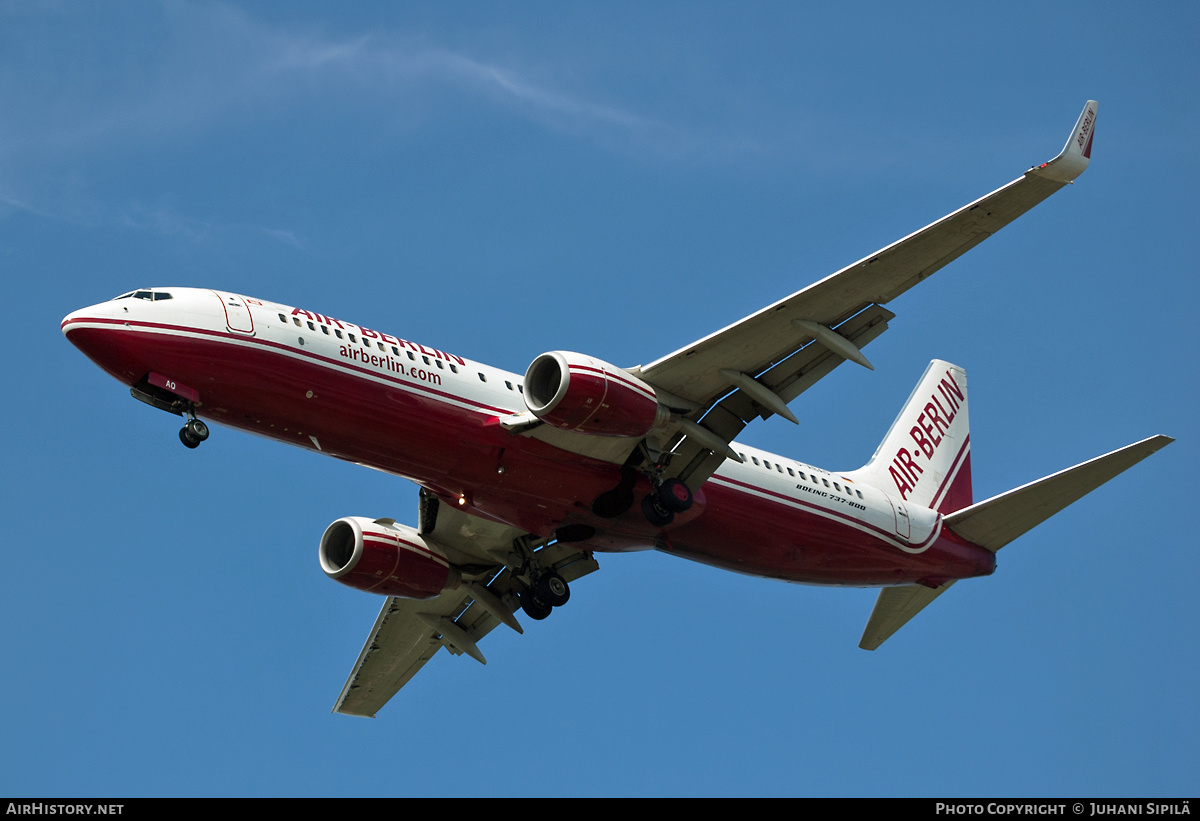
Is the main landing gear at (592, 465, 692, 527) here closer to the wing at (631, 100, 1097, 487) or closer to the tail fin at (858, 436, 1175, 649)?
the wing at (631, 100, 1097, 487)

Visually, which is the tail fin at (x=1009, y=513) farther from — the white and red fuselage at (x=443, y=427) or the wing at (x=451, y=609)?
the wing at (x=451, y=609)

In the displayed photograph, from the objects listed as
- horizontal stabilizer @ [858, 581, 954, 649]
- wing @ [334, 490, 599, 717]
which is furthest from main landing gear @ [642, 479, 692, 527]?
horizontal stabilizer @ [858, 581, 954, 649]

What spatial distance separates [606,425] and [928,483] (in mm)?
14903

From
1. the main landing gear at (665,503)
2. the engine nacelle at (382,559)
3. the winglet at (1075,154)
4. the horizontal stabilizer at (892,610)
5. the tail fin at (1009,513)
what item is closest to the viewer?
the winglet at (1075,154)

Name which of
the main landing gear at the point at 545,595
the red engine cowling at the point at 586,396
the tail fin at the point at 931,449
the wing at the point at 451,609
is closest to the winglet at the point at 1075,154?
the red engine cowling at the point at 586,396

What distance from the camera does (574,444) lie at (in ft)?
107

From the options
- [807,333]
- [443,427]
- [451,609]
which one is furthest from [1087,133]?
[451,609]

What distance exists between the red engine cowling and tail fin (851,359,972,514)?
11805 millimetres

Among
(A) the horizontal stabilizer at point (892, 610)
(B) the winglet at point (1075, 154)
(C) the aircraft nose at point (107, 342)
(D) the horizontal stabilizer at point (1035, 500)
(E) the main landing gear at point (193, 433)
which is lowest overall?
(E) the main landing gear at point (193, 433)

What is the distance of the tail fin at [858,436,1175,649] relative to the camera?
3494cm

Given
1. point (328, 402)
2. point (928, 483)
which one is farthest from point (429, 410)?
point (928, 483)

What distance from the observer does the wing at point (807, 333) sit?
2920 centimetres

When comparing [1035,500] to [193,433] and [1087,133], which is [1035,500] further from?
[193,433]

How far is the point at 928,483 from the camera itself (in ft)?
138
